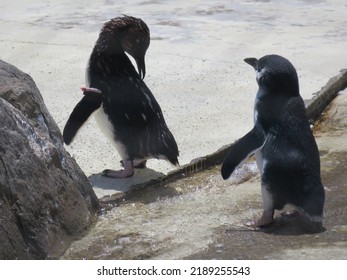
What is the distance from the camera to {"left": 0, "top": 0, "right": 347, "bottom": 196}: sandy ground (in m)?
6.01

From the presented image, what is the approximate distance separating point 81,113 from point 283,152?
1.39 m

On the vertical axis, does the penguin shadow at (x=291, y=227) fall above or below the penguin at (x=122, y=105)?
below

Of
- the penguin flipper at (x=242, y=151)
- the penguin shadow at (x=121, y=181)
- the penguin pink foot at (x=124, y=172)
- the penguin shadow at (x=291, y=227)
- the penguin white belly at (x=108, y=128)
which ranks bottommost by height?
the penguin shadow at (x=121, y=181)

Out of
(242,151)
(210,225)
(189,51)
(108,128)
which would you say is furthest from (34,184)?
(189,51)

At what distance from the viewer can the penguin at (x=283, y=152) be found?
407 cm

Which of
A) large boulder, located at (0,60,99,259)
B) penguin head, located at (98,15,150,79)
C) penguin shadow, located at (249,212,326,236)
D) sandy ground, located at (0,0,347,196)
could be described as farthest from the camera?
sandy ground, located at (0,0,347,196)

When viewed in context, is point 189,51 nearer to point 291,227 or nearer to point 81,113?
point 81,113

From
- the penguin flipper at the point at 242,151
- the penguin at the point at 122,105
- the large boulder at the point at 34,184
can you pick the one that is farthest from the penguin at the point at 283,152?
the penguin at the point at 122,105

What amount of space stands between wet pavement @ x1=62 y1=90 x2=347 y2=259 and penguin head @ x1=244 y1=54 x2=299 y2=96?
601 millimetres

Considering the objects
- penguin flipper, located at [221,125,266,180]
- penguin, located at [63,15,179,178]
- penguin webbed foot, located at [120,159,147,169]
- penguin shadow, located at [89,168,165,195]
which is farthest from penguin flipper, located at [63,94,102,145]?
penguin flipper, located at [221,125,266,180]

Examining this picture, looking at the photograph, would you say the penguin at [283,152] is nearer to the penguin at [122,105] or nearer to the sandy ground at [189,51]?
the penguin at [122,105]

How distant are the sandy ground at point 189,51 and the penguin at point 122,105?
231mm

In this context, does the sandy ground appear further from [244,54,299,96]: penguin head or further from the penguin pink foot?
[244,54,299,96]: penguin head

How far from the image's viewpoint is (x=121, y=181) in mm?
5098
